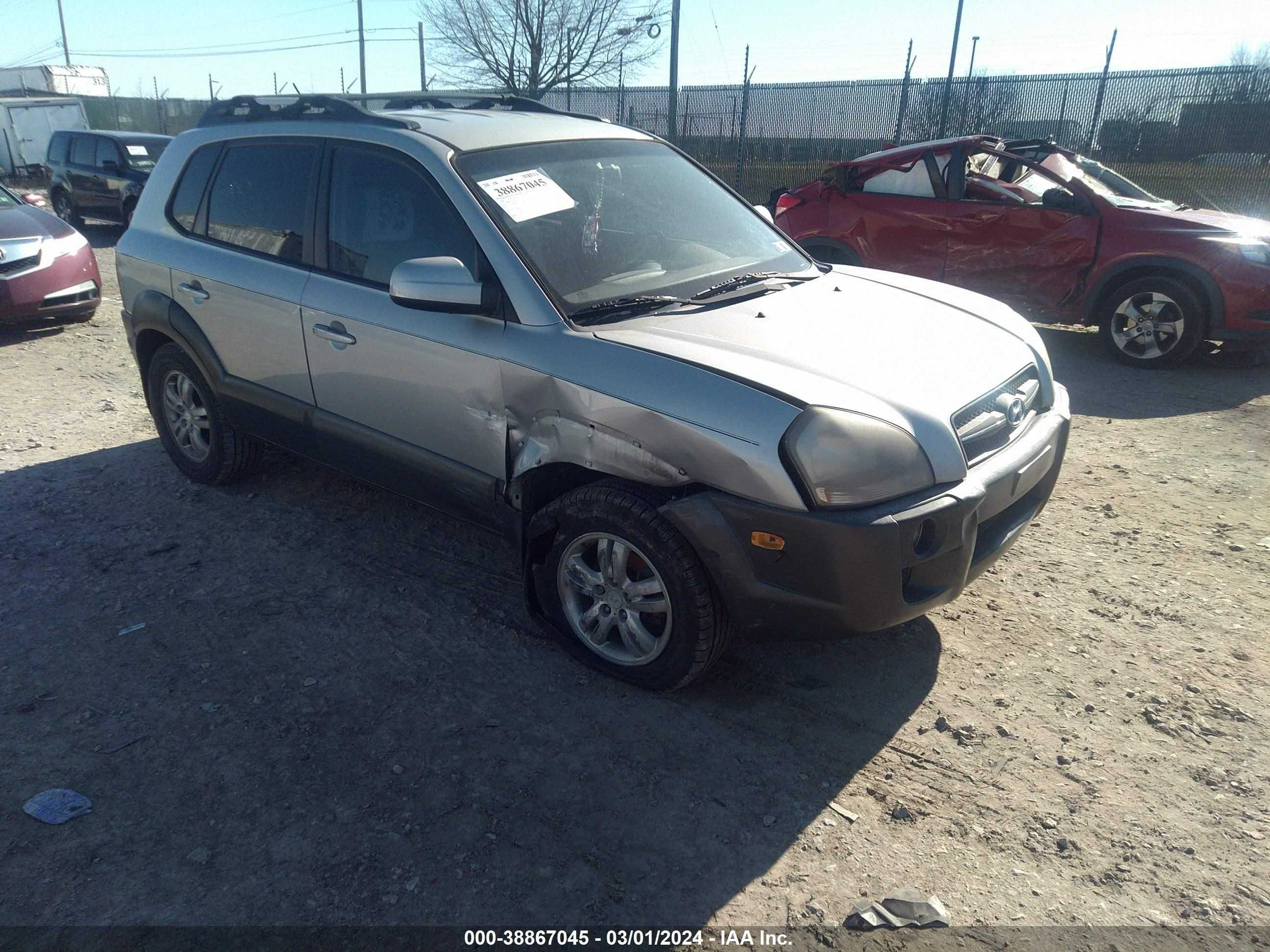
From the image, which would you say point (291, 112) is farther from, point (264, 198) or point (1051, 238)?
point (1051, 238)

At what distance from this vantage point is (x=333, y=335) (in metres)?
3.80

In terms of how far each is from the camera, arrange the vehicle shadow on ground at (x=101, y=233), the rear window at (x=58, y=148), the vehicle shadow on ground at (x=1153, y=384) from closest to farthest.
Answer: the vehicle shadow on ground at (x=1153, y=384) < the vehicle shadow on ground at (x=101, y=233) < the rear window at (x=58, y=148)

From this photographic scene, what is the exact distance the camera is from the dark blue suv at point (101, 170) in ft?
47.7

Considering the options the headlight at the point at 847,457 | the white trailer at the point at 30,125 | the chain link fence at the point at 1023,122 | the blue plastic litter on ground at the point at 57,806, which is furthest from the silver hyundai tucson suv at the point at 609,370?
the white trailer at the point at 30,125

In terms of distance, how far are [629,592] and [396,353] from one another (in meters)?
1.33

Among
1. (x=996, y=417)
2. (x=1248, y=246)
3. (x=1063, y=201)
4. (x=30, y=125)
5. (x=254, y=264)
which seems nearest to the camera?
(x=996, y=417)

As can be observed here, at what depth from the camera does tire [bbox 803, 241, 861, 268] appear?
8.34 metres

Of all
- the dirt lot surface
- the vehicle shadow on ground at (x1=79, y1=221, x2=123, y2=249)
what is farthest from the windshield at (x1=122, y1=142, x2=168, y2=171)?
the dirt lot surface

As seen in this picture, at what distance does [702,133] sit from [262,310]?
17.1 metres

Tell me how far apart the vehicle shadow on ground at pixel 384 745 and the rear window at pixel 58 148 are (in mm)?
14215

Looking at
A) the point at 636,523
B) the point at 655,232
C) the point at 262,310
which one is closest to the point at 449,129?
the point at 655,232

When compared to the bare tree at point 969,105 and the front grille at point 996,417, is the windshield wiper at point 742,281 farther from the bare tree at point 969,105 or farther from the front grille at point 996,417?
the bare tree at point 969,105

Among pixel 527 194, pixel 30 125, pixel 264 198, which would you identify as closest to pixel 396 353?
pixel 527 194

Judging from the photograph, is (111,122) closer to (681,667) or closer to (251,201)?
(251,201)
